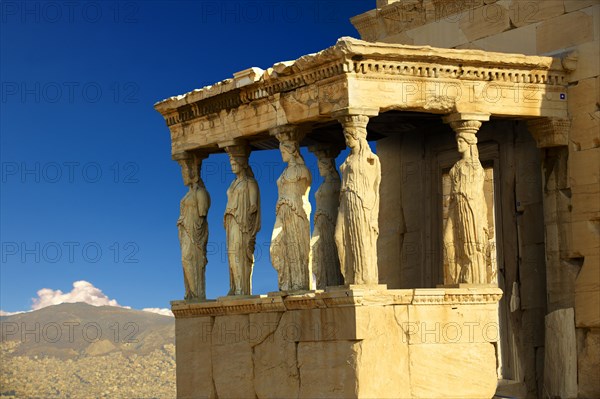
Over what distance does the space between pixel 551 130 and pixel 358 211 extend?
2.59m

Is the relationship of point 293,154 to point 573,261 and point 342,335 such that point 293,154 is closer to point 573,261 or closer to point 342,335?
point 342,335

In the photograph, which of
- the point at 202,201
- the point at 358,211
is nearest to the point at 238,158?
the point at 202,201

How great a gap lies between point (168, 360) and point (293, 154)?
46.3 ft

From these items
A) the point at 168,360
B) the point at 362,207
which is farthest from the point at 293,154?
the point at 168,360

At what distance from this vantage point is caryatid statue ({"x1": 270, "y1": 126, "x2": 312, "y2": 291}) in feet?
43.3

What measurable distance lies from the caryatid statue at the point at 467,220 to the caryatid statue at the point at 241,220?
94.4 inches

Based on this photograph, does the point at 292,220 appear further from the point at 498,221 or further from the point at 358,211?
the point at 498,221

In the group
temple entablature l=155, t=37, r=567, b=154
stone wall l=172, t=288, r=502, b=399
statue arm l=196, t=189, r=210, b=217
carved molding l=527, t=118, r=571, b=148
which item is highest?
temple entablature l=155, t=37, r=567, b=154

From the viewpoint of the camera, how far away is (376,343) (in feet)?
39.8

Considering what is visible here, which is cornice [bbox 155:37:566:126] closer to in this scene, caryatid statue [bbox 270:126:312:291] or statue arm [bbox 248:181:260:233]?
caryatid statue [bbox 270:126:312:291]

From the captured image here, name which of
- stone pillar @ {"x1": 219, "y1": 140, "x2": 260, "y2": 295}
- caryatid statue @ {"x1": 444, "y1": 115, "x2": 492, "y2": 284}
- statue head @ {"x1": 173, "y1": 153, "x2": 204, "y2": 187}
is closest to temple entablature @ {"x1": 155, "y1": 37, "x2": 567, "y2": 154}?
stone pillar @ {"x1": 219, "y1": 140, "x2": 260, "y2": 295}

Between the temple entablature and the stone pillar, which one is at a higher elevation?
the temple entablature

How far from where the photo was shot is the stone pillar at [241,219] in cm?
1409

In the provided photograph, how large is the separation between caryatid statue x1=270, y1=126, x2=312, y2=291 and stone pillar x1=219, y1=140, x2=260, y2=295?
80cm
